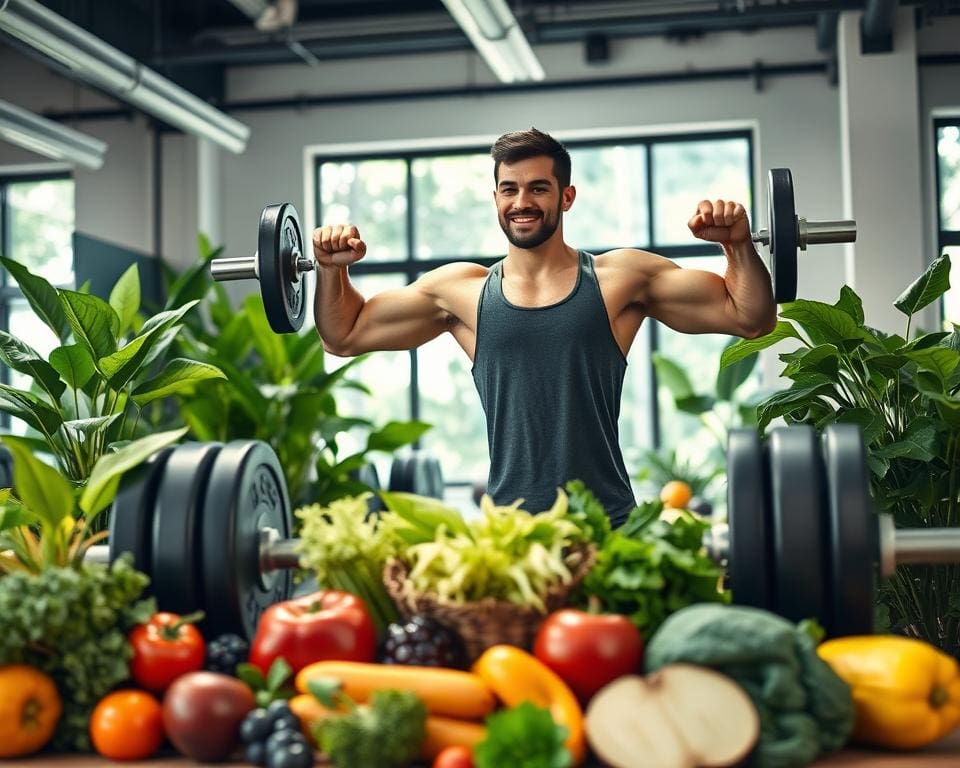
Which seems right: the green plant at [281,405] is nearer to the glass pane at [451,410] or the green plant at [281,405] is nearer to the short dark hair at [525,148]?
the glass pane at [451,410]

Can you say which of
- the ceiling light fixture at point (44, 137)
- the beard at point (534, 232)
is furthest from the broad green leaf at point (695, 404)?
the beard at point (534, 232)

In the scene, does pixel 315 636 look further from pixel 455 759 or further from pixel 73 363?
pixel 73 363

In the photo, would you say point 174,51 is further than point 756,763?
Yes

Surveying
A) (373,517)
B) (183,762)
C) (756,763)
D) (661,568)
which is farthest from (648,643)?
(183,762)

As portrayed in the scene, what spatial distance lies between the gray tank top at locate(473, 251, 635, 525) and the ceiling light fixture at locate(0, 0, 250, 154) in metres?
2.69

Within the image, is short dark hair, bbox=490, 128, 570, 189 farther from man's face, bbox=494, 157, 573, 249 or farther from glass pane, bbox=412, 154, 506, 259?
glass pane, bbox=412, 154, 506, 259

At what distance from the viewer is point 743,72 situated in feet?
21.8

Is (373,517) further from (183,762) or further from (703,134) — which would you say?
(703,134)

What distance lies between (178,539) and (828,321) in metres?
1.76

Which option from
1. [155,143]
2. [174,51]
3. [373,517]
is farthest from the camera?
[155,143]

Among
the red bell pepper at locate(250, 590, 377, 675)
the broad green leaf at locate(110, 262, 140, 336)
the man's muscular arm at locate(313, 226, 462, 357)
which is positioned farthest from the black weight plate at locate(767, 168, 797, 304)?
the broad green leaf at locate(110, 262, 140, 336)

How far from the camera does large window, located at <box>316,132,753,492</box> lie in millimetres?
6918

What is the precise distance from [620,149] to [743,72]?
0.90 meters

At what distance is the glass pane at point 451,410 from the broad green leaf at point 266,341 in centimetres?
179
